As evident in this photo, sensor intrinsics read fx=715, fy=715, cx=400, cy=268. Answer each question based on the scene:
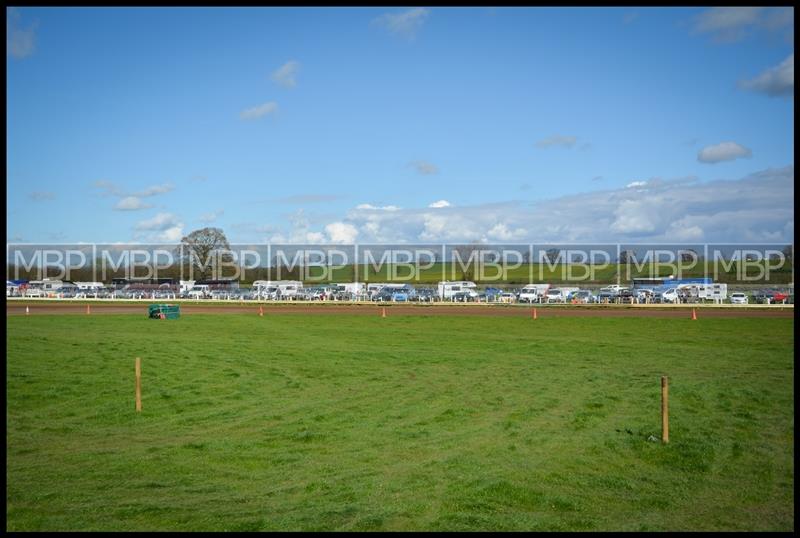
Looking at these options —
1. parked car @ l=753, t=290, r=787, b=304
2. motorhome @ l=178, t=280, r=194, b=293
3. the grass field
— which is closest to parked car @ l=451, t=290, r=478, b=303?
parked car @ l=753, t=290, r=787, b=304

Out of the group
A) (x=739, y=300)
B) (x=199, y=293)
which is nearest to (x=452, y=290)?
(x=739, y=300)

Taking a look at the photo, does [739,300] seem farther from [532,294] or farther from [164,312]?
[164,312]

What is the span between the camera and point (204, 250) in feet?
343

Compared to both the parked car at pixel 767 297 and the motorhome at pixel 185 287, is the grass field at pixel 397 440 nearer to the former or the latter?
the parked car at pixel 767 297

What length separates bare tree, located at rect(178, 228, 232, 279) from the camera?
104 m

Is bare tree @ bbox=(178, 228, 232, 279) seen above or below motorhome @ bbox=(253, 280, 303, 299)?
above

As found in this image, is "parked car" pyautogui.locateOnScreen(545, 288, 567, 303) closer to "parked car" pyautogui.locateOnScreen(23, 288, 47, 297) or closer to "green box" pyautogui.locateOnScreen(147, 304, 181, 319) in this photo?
"green box" pyautogui.locateOnScreen(147, 304, 181, 319)

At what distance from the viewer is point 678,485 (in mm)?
10281

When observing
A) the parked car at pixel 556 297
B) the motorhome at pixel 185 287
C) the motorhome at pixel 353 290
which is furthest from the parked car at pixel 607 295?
the motorhome at pixel 185 287

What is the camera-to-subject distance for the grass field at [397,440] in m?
9.17

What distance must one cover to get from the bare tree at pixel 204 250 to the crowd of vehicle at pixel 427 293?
44.4 feet

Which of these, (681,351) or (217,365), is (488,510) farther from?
(681,351)

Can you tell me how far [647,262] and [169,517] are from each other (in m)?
118

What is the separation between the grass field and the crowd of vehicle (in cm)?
4152
